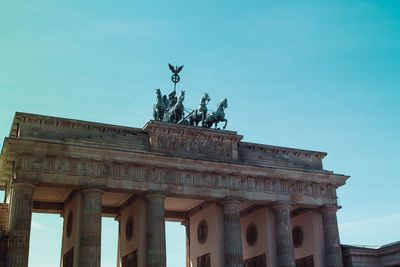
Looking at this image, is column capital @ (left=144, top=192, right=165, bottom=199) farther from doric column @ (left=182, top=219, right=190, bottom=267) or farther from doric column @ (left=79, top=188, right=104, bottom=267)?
doric column @ (left=182, top=219, right=190, bottom=267)

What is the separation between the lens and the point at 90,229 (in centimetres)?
3111

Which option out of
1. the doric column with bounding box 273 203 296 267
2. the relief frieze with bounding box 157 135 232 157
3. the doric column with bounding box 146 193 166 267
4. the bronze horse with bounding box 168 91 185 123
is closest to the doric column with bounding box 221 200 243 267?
the doric column with bounding box 273 203 296 267

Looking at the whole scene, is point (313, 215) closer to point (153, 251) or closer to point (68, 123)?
point (153, 251)

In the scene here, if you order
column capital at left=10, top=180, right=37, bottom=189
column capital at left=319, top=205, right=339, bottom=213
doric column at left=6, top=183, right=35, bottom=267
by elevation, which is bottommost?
doric column at left=6, top=183, right=35, bottom=267

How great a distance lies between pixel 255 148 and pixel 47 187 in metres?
14.9

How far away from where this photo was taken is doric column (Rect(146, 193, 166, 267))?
32.2m

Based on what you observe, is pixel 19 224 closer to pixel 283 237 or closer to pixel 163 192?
pixel 163 192

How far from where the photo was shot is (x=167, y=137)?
3544cm

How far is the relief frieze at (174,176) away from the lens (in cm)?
3147

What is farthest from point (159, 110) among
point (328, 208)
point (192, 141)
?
point (328, 208)

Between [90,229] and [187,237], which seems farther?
[187,237]

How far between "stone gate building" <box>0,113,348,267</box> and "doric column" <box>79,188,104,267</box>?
6 cm

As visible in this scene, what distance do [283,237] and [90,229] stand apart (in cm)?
1355

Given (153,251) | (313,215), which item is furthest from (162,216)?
(313,215)
